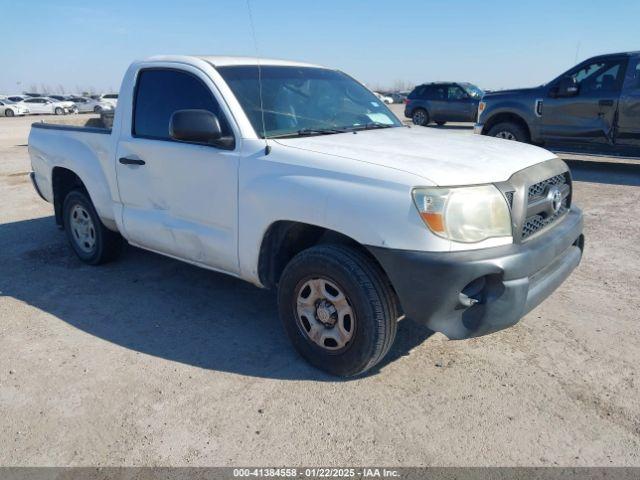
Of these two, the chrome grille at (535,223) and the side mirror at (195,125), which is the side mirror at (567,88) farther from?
the side mirror at (195,125)

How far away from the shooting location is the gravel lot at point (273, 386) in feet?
8.37

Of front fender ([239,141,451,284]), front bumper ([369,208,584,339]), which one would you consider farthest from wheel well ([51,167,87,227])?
front bumper ([369,208,584,339])

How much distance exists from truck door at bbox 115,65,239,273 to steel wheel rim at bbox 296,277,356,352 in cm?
61

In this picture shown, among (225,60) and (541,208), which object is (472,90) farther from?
(541,208)

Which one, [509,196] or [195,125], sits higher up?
[195,125]

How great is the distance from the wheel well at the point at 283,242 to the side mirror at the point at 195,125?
0.70 meters

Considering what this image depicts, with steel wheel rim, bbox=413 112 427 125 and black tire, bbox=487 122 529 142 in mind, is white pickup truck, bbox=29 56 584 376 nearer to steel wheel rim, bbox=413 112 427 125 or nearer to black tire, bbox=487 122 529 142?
black tire, bbox=487 122 529 142

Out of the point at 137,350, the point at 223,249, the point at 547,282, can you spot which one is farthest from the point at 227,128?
the point at 547,282

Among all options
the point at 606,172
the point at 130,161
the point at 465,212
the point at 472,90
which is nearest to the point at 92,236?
the point at 130,161

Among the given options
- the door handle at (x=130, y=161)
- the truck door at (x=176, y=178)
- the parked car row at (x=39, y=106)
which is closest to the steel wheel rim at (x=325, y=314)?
the truck door at (x=176, y=178)

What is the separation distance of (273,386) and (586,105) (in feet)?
27.2

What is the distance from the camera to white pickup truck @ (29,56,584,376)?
2637 mm

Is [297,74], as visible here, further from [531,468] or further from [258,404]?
[531,468]

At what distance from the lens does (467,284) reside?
2613 millimetres
